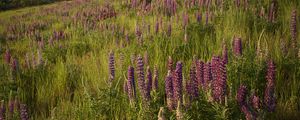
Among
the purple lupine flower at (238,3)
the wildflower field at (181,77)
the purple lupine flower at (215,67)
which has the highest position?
the purple lupine flower at (238,3)

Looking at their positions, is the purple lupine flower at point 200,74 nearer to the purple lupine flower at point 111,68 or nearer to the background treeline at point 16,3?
the purple lupine flower at point 111,68

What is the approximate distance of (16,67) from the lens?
4426 mm

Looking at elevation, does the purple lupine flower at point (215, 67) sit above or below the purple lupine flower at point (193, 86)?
above

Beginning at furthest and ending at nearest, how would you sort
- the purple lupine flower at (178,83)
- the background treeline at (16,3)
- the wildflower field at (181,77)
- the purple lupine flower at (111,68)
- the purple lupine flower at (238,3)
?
the background treeline at (16,3), the purple lupine flower at (238,3), the purple lupine flower at (111,68), the wildflower field at (181,77), the purple lupine flower at (178,83)

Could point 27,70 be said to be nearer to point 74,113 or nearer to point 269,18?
point 74,113

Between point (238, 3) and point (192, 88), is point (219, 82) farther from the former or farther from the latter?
point (238, 3)

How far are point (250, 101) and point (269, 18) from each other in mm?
3039

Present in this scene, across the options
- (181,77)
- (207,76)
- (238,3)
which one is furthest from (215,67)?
(238,3)

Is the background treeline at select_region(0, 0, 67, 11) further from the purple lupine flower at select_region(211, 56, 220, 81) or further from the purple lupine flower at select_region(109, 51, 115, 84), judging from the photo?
the purple lupine flower at select_region(211, 56, 220, 81)

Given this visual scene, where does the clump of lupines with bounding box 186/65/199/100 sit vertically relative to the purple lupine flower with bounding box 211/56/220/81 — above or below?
below

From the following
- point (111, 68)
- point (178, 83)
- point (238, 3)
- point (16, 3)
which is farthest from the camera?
point (16, 3)

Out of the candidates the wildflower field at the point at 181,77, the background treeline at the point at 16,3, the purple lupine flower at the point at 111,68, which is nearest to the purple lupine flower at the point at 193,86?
the wildflower field at the point at 181,77

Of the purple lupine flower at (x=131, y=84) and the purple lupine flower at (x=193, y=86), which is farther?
the purple lupine flower at (x=131, y=84)

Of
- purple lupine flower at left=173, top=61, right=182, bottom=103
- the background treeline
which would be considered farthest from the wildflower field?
the background treeline
